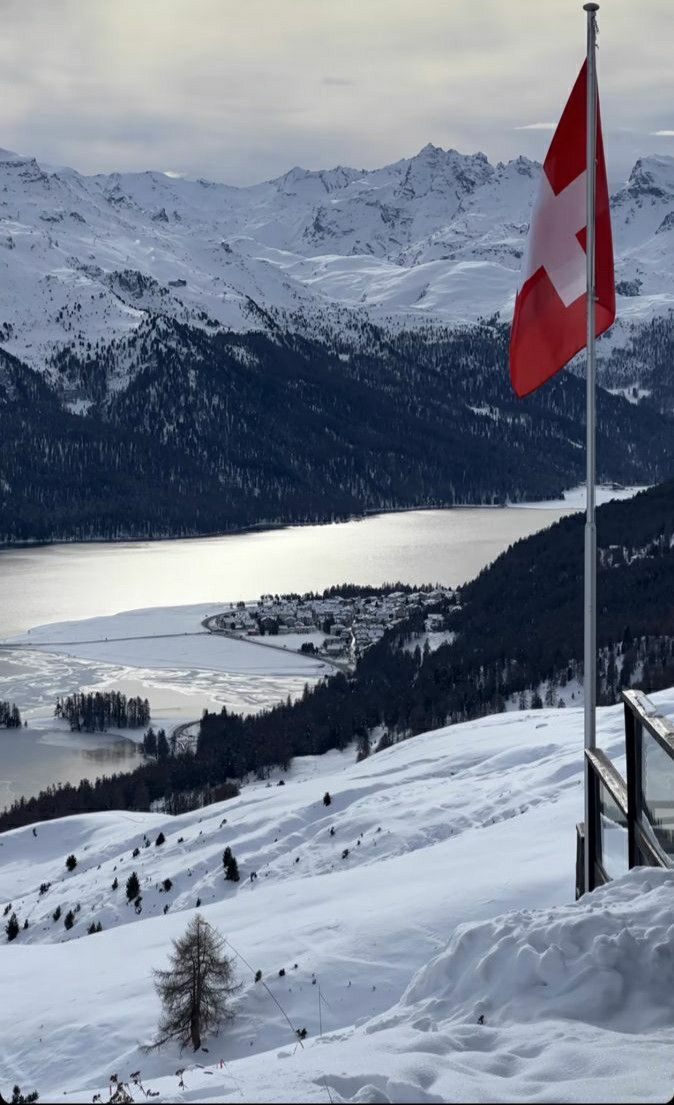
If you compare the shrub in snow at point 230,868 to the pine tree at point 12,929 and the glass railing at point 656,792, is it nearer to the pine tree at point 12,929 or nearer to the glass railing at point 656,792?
the pine tree at point 12,929

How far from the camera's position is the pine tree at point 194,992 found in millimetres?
21281

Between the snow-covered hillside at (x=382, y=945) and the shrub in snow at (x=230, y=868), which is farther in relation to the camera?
the shrub in snow at (x=230, y=868)

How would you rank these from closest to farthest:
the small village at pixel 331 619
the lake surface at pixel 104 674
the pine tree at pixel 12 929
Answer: the pine tree at pixel 12 929
the lake surface at pixel 104 674
the small village at pixel 331 619

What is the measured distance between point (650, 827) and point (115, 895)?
33.3 metres

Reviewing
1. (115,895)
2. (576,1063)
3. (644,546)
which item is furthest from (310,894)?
(644,546)

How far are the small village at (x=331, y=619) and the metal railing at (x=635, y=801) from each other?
118 metres

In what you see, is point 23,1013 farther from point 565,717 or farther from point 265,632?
point 265,632

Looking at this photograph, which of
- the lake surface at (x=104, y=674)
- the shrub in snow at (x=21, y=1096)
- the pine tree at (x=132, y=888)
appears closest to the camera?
the shrub in snow at (x=21, y=1096)

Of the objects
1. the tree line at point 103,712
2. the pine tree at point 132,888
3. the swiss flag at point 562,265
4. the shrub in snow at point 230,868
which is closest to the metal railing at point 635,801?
the swiss flag at point 562,265

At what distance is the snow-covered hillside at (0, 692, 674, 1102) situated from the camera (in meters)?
10.4

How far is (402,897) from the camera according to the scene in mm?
26297

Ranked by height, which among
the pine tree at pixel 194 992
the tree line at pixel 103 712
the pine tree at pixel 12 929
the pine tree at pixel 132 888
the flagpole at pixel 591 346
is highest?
the flagpole at pixel 591 346

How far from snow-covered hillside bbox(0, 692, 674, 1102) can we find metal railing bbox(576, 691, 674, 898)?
0.51 m

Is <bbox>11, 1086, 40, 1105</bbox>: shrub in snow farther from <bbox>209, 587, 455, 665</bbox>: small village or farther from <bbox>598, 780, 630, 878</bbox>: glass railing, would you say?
<bbox>209, 587, 455, 665</bbox>: small village
